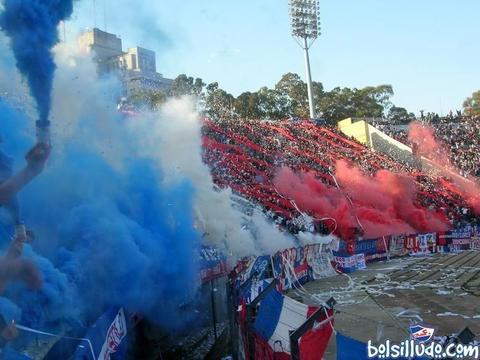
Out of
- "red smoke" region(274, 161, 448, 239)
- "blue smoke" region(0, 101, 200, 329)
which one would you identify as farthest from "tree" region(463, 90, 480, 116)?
"blue smoke" region(0, 101, 200, 329)

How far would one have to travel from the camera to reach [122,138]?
11102mm

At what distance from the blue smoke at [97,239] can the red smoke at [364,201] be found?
51.4 feet

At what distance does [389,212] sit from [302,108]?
29.7 m

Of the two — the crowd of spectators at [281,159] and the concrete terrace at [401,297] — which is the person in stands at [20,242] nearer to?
the concrete terrace at [401,297]

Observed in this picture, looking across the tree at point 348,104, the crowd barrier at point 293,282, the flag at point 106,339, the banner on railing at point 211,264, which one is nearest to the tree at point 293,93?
the tree at point 348,104

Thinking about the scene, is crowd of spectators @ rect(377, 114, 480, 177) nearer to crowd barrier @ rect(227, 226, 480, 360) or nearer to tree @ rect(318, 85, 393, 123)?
crowd barrier @ rect(227, 226, 480, 360)

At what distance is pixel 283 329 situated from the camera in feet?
21.4

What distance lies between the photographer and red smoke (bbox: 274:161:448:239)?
26094mm

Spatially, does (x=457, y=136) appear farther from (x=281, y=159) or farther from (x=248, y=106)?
(x=248, y=106)

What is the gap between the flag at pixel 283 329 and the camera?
18.1 feet

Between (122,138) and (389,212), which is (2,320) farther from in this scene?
(389,212)

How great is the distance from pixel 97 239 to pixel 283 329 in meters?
3.41

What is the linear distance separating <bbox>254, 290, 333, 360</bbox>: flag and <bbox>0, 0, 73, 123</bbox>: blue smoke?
3522mm

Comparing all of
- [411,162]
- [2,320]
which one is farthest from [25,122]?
[411,162]
